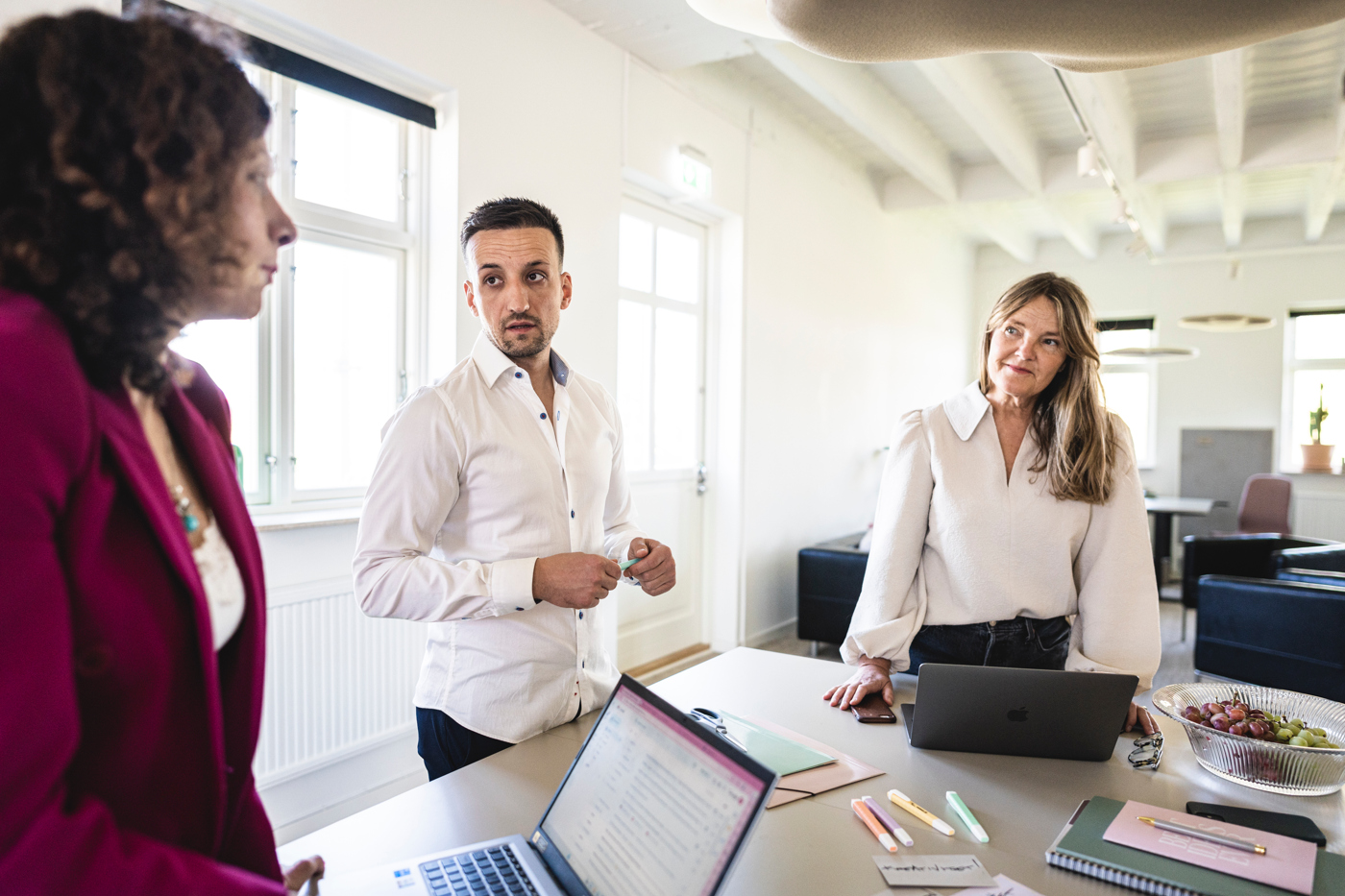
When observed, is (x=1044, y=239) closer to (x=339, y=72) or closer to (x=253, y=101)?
(x=339, y=72)

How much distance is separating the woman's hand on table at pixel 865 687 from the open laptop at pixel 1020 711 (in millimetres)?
210

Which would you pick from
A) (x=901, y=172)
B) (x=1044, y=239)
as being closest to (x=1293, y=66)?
(x=901, y=172)

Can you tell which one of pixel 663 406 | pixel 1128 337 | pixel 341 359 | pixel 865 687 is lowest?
pixel 865 687

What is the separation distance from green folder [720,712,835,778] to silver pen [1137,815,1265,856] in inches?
18.3

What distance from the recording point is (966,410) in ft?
6.03

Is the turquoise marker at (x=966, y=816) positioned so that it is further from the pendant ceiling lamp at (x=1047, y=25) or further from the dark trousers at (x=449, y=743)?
the pendant ceiling lamp at (x=1047, y=25)

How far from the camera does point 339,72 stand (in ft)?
8.93

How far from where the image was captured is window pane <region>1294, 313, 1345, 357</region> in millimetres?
7969

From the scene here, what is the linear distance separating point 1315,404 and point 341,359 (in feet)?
Result: 29.5

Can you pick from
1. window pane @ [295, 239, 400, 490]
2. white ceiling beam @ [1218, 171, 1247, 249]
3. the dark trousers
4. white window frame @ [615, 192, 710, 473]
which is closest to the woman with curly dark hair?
the dark trousers

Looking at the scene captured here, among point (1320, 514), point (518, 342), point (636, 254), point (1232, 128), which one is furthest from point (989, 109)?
point (1320, 514)

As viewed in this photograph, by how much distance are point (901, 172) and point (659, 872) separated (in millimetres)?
6987

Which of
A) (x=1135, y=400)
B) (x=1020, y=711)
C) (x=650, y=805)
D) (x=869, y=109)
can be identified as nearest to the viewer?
(x=650, y=805)

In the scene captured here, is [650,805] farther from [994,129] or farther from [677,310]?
[994,129]
